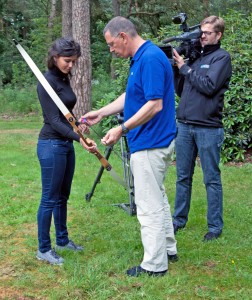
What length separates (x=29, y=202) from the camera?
5.60 meters

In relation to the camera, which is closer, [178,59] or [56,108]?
[56,108]

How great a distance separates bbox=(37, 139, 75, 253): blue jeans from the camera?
3.62m

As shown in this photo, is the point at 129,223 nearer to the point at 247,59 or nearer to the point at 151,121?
the point at 151,121

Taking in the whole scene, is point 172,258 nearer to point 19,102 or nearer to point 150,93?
point 150,93

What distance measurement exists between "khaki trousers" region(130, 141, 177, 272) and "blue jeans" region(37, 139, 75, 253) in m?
0.62

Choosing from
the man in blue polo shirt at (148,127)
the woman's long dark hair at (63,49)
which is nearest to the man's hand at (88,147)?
the man in blue polo shirt at (148,127)

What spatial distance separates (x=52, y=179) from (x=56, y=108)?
566mm

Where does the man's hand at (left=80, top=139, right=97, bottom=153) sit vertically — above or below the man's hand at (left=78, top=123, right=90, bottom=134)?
below

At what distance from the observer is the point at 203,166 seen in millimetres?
4262

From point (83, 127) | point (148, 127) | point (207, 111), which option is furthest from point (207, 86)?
point (83, 127)

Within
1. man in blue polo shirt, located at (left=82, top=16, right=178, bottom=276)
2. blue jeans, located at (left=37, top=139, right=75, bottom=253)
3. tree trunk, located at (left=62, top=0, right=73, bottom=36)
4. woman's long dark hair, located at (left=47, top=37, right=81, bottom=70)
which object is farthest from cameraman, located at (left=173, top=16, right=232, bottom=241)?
tree trunk, located at (left=62, top=0, right=73, bottom=36)

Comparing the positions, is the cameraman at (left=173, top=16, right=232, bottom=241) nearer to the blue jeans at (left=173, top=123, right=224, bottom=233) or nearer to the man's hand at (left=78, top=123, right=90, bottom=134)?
the blue jeans at (left=173, top=123, right=224, bottom=233)

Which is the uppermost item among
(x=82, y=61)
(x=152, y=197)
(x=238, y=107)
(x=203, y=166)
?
(x=82, y=61)

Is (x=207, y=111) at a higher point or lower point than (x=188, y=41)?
lower
